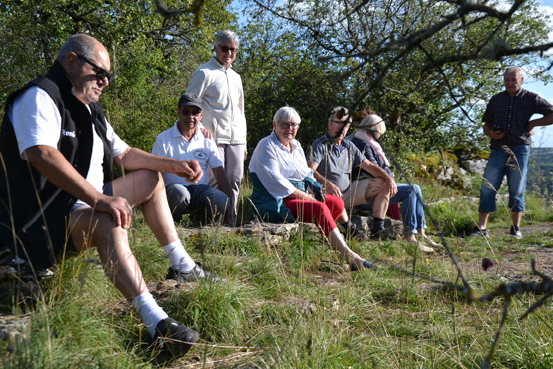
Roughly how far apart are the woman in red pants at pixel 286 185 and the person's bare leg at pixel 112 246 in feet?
6.56

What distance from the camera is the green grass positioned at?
1939 mm

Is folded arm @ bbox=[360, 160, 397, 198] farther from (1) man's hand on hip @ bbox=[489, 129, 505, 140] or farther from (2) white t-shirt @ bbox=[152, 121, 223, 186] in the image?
(2) white t-shirt @ bbox=[152, 121, 223, 186]

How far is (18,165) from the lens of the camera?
229cm

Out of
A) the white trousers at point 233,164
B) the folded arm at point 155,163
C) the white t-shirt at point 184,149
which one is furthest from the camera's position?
the white trousers at point 233,164

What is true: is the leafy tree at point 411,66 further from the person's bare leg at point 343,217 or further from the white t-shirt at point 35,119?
the white t-shirt at point 35,119

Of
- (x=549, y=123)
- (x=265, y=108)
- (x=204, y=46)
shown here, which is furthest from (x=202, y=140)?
(x=204, y=46)

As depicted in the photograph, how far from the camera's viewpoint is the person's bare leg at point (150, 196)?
8.82 ft

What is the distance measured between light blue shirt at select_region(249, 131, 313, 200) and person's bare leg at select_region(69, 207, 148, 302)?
2186 mm

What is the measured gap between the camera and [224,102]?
16.2ft

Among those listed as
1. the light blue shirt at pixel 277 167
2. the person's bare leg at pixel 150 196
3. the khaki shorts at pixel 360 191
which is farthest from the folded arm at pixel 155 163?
the khaki shorts at pixel 360 191

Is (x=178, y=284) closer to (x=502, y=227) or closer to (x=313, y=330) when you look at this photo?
(x=313, y=330)

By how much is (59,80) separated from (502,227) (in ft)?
21.8

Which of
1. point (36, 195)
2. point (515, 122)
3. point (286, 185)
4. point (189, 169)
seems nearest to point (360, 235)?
point (286, 185)

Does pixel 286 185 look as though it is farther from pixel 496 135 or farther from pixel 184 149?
pixel 496 135
